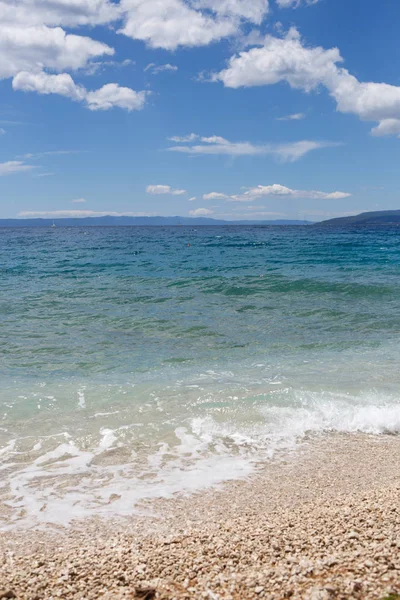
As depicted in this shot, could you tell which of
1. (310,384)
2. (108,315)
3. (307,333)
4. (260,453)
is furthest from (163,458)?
(108,315)

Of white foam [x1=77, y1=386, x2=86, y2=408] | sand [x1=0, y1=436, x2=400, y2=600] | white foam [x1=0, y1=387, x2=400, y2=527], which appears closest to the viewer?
sand [x1=0, y1=436, x2=400, y2=600]

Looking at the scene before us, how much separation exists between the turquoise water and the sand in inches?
22.0

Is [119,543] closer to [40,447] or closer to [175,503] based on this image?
[175,503]

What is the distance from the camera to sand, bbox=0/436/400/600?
3.86 m

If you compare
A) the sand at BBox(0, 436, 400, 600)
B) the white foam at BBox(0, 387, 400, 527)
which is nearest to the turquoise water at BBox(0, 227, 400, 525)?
the white foam at BBox(0, 387, 400, 527)

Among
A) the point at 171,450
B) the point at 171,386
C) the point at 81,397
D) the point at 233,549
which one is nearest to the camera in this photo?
the point at 233,549

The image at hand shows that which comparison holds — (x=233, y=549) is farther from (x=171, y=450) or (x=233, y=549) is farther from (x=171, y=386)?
(x=171, y=386)

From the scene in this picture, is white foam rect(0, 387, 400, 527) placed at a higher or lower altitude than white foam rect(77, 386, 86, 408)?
lower

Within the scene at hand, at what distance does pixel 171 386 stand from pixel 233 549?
5.94 meters

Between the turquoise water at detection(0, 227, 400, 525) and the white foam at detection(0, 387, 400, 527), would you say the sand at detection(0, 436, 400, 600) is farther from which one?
the turquoise water at detection(0, 227, 400, 525)

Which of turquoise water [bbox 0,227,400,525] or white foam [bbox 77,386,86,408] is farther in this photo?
white foam [bbox 77,386,86,408]

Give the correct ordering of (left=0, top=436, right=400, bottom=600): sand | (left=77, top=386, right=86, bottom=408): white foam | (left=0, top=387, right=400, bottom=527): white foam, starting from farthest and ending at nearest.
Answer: (left=77, top=386, right=86, bottom=408): white foam, (left=0, top=387, right=400, bottom=527): white foam, (left=0, top=436, right=400, bottom=600): sand

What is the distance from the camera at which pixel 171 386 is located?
10.2 meters

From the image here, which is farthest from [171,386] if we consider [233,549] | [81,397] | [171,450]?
[233,549]
